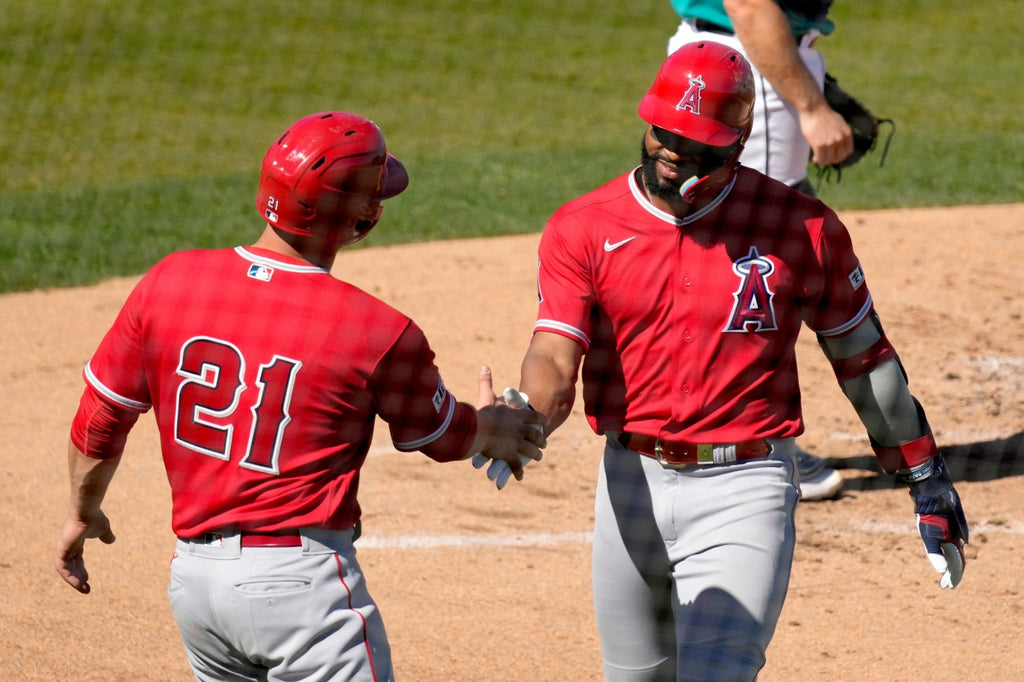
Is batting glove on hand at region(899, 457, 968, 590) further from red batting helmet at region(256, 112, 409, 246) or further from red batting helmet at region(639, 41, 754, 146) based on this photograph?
red batting helmet at region(256, 112, 409, 246)

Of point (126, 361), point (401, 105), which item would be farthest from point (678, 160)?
point (401, 105)

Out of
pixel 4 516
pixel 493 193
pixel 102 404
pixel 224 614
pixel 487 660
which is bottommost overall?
pixel 493 193

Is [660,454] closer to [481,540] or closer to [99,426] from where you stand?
[99,426]

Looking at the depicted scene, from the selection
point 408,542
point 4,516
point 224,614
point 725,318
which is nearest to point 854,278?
point 725,318

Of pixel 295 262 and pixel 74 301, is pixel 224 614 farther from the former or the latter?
pixel 74 301

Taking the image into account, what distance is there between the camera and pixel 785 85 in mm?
4676

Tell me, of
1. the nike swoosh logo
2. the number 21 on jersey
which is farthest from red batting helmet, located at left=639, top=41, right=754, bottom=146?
the number 21 on jersey

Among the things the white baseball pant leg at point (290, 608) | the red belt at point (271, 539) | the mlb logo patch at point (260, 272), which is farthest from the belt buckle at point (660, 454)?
the mlb logo patch at point (260, 272)

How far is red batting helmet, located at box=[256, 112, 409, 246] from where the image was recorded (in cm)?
264

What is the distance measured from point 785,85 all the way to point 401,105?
9.75m

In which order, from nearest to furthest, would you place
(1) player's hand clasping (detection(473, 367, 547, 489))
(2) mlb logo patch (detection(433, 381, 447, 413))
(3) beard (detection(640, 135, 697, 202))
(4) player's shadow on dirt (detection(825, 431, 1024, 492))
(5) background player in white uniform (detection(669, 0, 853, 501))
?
(2) mlb logo patch (detection(433, 381, 447, 413))
(1) player's hand clasping (detection(473, 367, 547, 489))
(3) beard (detection(640, 135, 697, 202))
(5) background player in white uniform (detection(669, 0, 853, 501))
(4) player's shadow on dirt (detection(825, 431, 1024, 492))

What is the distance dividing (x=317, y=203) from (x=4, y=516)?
3.05 m

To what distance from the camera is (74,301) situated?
7.54m

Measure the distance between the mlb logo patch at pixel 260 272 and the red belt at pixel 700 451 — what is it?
1.03 m
